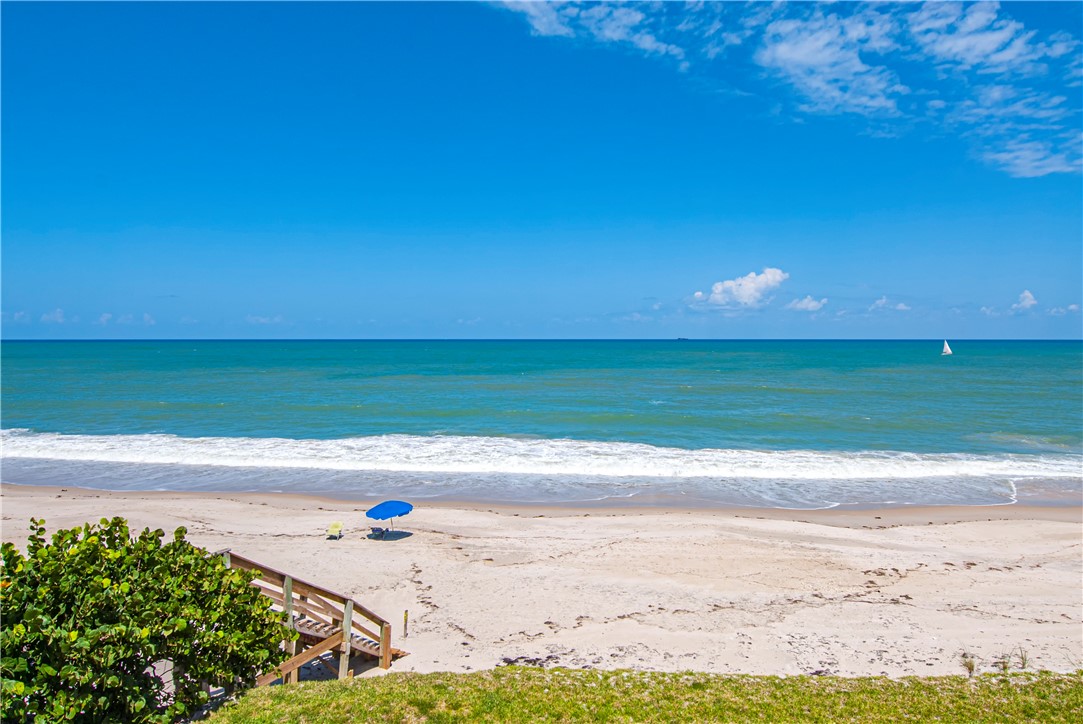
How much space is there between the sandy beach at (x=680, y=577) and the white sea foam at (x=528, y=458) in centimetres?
584

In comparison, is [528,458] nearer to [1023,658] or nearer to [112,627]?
[1023,658]

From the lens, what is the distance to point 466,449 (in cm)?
3341

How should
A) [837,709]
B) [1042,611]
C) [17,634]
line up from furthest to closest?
1. [1042,611]
2. [837,709]
3. [17,634]

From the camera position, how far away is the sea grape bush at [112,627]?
647 centimetres

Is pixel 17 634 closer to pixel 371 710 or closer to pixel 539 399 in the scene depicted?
pixel 371 710

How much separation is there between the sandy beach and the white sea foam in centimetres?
584

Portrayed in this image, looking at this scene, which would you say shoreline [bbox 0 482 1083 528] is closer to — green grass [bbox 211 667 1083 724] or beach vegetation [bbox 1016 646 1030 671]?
beach vegetation [bbox 1016 646 1030 671]

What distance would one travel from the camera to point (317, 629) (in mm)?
11336

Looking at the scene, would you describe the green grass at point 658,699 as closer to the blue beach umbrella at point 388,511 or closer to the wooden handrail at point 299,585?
the wooden handrail at point 299,585

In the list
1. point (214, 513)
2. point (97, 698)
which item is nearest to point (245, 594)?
point (97, 698)

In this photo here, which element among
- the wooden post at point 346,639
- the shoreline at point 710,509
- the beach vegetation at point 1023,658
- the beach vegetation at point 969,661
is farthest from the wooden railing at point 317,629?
the beach vegetation at point 1023,658

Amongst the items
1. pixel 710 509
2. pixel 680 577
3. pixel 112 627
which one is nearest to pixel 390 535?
pixel 680 577

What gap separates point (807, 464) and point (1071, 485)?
10.7 meters

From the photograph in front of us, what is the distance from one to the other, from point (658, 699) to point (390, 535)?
1243 centimetres
